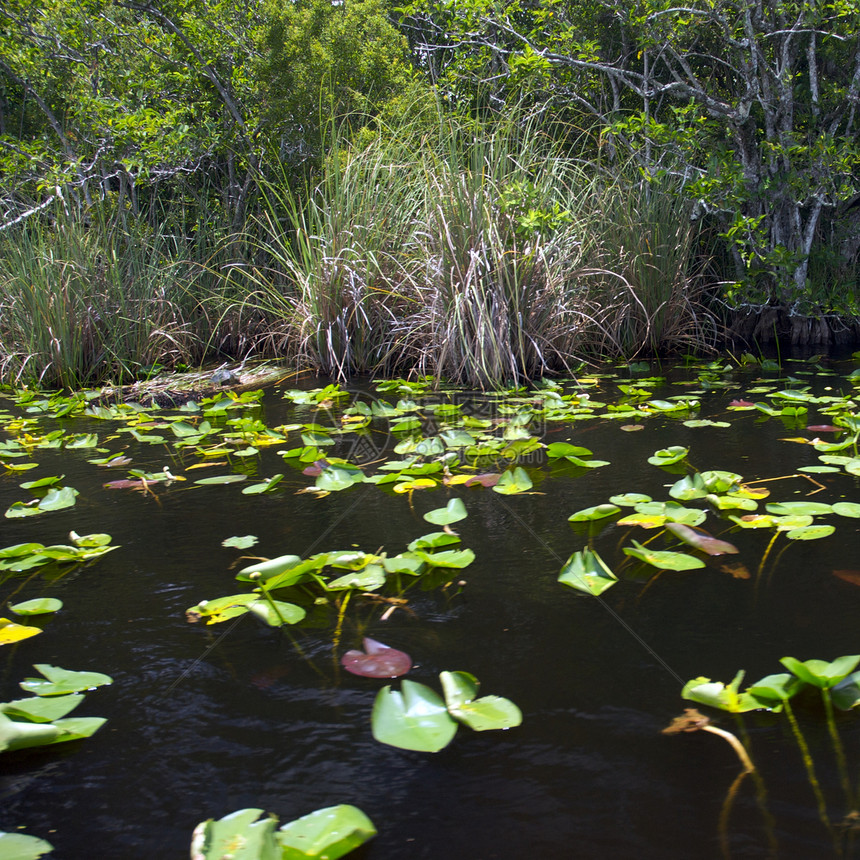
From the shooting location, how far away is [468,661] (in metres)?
1.02

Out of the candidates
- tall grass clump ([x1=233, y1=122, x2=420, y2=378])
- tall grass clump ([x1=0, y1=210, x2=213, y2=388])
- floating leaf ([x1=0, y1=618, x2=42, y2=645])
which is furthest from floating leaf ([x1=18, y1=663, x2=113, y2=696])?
tall grass clump ([x1=0, y1=210, x2=213, y2=388])

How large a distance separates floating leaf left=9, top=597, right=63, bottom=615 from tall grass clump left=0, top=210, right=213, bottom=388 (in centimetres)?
285

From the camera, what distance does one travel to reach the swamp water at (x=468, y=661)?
28.8 inches

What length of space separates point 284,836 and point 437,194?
3058 millimetres

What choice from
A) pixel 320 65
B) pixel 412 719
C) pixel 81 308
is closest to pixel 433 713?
pixel 412 719

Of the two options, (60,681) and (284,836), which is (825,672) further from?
(60,681)

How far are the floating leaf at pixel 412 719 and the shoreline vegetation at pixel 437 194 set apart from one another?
94.2 inches

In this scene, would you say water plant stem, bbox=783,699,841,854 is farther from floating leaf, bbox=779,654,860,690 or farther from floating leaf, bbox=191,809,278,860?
floating leaf, bbox=191,809,278,860

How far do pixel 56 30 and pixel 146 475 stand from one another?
419 cm

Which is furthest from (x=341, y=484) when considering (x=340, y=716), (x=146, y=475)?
(x=340, y=716)

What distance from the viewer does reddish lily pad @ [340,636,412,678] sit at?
39.2 inches

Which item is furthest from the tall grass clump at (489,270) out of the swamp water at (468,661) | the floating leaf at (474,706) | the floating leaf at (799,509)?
the floating leaf at (474,706)

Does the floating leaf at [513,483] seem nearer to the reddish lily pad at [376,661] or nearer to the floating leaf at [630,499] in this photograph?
the floating leaf at [630,499]

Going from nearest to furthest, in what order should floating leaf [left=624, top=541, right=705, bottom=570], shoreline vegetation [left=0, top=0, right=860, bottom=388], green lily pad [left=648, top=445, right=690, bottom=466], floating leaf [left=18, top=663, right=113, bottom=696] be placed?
1. floating leaf [left=18, top=663, right=113, bottom=696]
2. floating leaf [left=624, top=541, right=705, bottom=570]
3. green lily pad [left=648, top=445, right=690, bottom=466]
4. shoreline vegetation [left=0, top=0, right=860, bottom=388]
